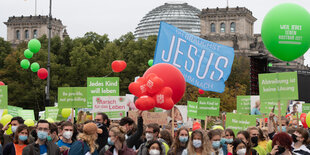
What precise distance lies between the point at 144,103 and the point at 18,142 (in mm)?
2131

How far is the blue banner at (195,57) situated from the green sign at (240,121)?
29.8 inches

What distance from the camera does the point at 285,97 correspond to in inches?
468

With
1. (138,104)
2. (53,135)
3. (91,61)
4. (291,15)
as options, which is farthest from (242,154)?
(91,61)

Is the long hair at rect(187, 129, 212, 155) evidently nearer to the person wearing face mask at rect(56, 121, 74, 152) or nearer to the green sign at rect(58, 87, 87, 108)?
the person wearing face mask at rect(56, 121, 74, 152)

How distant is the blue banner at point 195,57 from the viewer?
1389cm

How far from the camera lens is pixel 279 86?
471 inches

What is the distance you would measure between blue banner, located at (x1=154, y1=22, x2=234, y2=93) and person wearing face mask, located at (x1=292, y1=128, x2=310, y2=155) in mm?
4728

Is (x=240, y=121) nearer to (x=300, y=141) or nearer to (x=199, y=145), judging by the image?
(x=300, y=141)

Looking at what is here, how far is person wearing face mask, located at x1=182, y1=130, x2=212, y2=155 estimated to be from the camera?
8570mm

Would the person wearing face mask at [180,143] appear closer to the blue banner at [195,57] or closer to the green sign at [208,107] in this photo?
the blue banner at [195,57]

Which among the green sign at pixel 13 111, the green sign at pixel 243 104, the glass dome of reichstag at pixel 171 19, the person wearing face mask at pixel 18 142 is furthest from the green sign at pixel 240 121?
the glass dome of reichstag at pixel 171 19

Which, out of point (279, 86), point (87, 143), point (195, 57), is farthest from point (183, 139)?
point (195, 57)

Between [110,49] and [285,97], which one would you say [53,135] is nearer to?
[285,97]

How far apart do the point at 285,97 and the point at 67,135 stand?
188 inches
